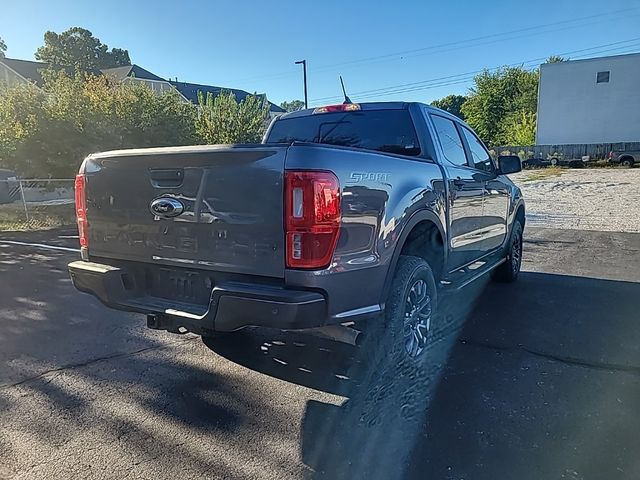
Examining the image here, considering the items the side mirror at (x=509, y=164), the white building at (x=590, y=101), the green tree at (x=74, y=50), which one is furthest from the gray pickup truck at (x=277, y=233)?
the green tree at (x=74, y=50)

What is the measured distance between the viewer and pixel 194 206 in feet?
9.17

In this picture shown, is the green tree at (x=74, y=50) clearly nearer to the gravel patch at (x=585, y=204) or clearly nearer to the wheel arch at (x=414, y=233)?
the gravel patch at (x=585, y=204)

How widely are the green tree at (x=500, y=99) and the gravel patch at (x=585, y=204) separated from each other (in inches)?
1302

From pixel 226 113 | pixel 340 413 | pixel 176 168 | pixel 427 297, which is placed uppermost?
pixel 226 113

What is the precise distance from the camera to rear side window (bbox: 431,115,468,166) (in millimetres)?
4160

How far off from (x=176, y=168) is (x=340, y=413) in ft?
5.99

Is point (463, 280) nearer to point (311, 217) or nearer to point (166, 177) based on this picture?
point (311, 217)

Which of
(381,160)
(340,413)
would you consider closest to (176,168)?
(381,160)

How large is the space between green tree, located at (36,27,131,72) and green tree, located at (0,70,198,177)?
54792 mm

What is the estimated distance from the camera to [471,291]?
5.67m

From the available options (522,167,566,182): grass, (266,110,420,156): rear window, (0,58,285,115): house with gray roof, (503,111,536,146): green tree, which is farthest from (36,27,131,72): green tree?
(266,110,420,156): rear window

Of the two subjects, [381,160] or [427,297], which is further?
[427,297]

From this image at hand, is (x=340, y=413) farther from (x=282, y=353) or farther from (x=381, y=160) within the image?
(x=381, y=160)

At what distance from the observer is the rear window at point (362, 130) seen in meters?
3.98
